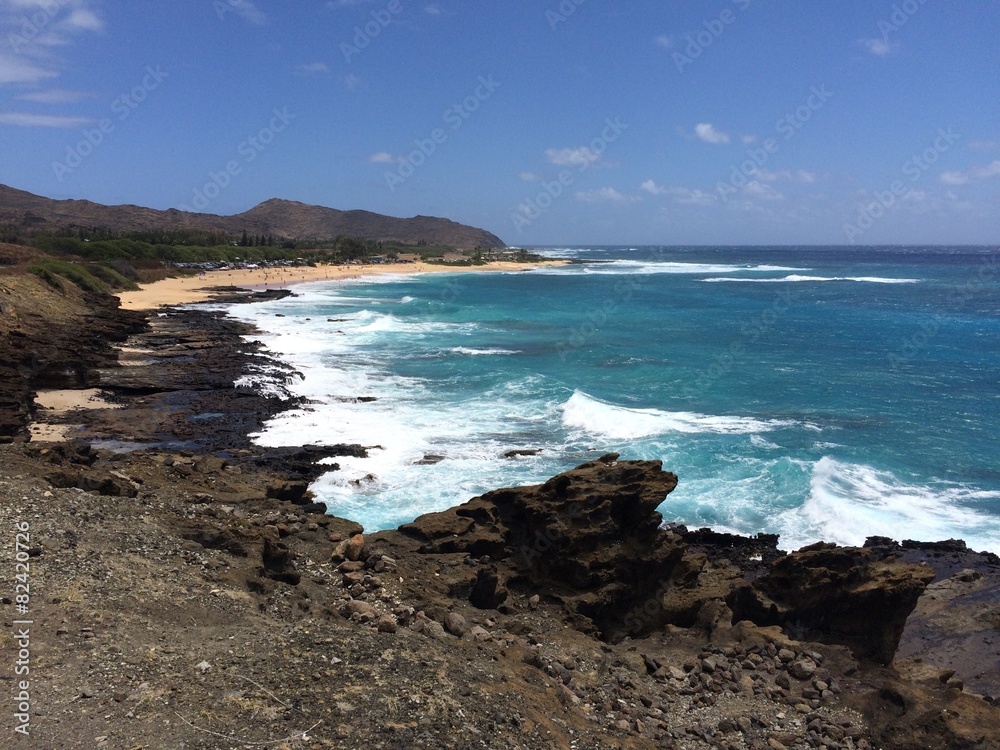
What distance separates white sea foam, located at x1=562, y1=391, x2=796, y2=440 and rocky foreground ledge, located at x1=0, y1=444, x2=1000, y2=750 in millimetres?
8425

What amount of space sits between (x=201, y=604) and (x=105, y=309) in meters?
38.1

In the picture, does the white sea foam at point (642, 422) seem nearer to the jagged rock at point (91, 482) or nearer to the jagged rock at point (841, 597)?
the jagged rock at point (841, 597)

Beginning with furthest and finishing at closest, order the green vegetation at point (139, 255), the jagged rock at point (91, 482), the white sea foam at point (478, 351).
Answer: the green vegetation at point (139, 255) → the white sea foam at point (478, 351) → the jagged rock at point (91, 482)

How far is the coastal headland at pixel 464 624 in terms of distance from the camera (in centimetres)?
650

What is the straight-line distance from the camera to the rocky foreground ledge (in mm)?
6527

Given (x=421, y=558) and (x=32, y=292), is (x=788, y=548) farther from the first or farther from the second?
(x=32, y=292)

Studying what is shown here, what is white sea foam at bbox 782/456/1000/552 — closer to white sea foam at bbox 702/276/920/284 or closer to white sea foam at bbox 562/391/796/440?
white sea foam at bbox 562/391/796/440

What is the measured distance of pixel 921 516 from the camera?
1764cm

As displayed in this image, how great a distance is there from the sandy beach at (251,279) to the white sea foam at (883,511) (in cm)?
4530

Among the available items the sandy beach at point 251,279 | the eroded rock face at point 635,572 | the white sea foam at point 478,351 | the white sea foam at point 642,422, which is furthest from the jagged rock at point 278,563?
the sandy beach at point 251,279

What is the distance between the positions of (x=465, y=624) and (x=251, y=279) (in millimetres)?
78897

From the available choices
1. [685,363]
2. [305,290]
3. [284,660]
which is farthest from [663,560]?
[305,290]

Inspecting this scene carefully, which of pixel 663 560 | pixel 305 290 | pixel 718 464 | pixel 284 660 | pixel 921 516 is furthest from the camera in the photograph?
pixel 305 290

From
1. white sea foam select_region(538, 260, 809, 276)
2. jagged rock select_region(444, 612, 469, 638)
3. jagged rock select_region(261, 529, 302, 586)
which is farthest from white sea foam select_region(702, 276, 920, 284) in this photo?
jagged rock select_region(261, 529, 302, 586)
